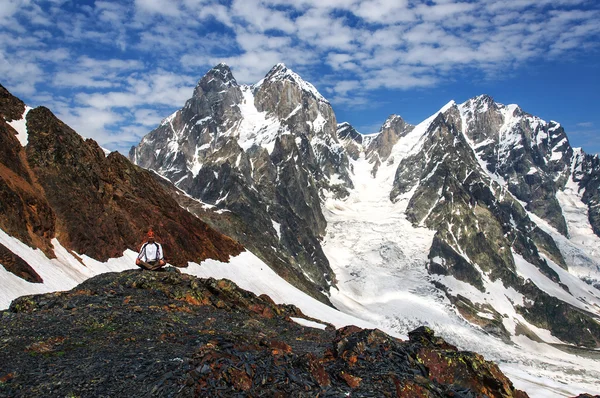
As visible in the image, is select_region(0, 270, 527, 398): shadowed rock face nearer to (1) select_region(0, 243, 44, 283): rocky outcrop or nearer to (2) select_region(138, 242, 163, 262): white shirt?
(2) select_region(138, 242, 163, 262): white shirt

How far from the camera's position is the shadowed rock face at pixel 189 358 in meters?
12.2

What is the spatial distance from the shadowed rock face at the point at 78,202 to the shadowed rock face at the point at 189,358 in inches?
760

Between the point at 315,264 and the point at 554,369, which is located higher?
the point at 315,264

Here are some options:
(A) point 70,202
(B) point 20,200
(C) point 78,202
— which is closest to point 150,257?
(B) point 20,200

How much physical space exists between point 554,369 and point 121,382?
126m

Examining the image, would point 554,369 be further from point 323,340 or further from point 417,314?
point 323,340

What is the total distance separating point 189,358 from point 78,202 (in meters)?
38.8

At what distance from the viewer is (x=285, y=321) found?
95.5ft

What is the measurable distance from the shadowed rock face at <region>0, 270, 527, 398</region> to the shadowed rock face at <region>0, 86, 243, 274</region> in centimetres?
1931

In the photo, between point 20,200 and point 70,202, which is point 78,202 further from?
point 20,200

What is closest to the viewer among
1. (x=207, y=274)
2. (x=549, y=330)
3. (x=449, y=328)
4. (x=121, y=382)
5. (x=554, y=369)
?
(x=121, y=382)

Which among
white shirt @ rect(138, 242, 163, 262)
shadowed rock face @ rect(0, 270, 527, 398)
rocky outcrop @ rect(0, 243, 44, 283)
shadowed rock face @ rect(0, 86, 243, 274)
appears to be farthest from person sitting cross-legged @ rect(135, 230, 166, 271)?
shadowed rock face @ rect(0, 86, 243, 274)

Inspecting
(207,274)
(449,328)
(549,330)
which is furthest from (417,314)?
(207,274)

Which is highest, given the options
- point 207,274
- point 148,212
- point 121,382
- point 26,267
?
point 148,212
